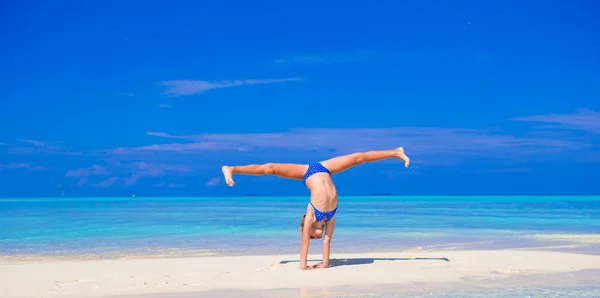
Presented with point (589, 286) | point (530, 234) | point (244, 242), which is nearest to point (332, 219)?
point (589, 286)

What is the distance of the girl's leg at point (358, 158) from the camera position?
9.29m

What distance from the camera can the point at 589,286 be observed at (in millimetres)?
7668

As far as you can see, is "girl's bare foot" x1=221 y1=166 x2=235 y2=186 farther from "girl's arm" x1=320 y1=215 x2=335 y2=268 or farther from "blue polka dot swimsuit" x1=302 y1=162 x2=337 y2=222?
"girl's arm" x1=320 y1=215 x2=335 y2=268

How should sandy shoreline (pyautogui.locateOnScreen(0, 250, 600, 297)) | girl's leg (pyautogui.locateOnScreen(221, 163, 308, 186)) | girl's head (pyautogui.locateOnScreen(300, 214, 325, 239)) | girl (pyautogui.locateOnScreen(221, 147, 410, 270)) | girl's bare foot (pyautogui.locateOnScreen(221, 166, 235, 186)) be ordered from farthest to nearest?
1. girl's head (pyautogui.locateOnScreen(300, 214, 325, 239))
2. girl (pyautogui.locateOnScreen(221, 147, 410, 270))
3. girl's leg (pyautogui.locateOnScreen(221, 163, 308, 186))
4. girl's bare foot (pyautogui.locateOnScreen(221, 166, 235, 186))
5. sandy shoreline (pyautogui.locateOnScreen(0, 250, 600, 297))

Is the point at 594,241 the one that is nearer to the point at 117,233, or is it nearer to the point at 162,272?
the point at 162,272

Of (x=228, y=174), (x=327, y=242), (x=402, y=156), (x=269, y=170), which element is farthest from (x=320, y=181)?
(x=228, y=174)

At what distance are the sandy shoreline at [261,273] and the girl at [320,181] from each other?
1.74 ft

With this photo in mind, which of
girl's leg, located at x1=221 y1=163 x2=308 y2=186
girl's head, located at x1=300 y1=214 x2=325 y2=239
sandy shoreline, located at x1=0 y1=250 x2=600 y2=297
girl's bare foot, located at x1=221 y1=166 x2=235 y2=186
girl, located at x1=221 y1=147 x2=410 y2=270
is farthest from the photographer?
girl's head, located at x1=300 y1=214 x2=325 y2=239

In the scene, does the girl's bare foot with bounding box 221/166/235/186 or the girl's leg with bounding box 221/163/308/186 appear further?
the girl's leg with bounding box 221/163/308/186

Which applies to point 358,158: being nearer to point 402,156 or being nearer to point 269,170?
point 402,156

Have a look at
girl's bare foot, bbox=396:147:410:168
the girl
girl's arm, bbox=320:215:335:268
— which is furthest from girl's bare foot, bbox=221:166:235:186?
girl's bare foot, bbox=396:147:410:168

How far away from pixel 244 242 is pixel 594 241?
8.11 metres

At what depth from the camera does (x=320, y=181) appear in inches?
368

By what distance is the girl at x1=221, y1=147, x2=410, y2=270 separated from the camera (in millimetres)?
9242
